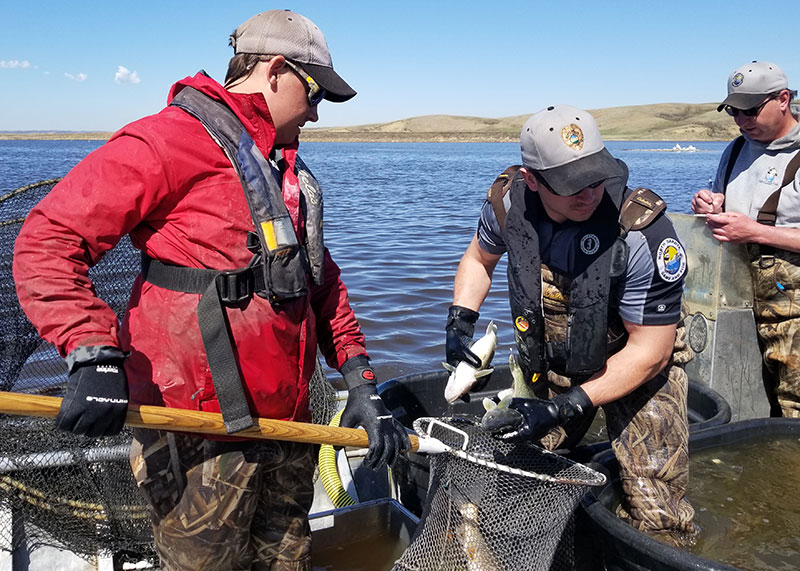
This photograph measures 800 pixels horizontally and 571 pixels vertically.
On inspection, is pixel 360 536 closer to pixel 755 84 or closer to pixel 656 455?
pixel 656 455

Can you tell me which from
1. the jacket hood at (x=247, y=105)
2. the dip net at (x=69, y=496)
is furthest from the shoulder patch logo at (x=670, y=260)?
the dip net at (x=69, y=496)

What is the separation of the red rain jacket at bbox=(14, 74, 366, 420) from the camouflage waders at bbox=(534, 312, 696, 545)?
5.19ft

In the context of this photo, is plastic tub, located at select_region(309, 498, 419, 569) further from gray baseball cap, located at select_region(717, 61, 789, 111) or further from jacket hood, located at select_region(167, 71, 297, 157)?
gray baseball cap, located at select_region(717, 61, 789, 111)

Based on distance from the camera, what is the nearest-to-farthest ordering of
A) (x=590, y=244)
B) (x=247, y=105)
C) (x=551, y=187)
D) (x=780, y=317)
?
(x=247, y=105), (x=551, y=187), (x=590, y=244), (x=780, y=317)

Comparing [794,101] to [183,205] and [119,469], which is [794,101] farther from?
[119,469]

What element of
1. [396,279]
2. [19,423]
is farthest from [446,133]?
[19,423]

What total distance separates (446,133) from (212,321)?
380 feet

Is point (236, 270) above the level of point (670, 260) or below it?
above

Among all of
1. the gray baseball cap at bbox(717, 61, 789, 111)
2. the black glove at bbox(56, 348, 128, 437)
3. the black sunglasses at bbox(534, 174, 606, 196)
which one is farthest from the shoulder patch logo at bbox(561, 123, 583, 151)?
the gray baseball cap at bbox(717, 61, 789, 111)

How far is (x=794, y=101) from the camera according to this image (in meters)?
4.83

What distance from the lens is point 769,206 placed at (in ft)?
14.8

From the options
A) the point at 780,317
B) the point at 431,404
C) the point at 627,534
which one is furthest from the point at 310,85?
the point at 780,317

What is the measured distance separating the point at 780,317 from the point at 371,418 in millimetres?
3190

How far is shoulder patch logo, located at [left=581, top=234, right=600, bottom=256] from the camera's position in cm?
296
